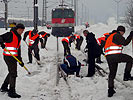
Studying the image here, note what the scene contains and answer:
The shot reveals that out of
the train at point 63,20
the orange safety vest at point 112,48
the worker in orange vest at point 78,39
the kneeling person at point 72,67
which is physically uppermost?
the train at point 63,20

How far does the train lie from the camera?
25.2m

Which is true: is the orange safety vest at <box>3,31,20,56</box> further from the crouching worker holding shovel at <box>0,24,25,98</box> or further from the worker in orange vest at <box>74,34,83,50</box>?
the worker in orange vest at <box>74,34,83,50</box>

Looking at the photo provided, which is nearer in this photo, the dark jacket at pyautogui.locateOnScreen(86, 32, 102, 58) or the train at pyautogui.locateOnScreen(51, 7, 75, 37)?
the dark jacket at pyautogui.locateOnScreen(86, 32, 102, 58)

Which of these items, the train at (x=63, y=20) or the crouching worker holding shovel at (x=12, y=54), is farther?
the train at (x=63, y=20)

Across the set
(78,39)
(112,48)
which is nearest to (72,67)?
(112,48)

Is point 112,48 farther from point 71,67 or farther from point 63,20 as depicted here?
point 63,20

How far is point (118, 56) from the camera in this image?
568cm

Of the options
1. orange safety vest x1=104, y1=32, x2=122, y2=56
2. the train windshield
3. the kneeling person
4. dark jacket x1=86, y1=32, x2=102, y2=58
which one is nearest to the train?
the train windshield

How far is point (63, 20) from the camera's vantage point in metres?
25.2

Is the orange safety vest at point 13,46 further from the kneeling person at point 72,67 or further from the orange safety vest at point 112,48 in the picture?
the kneeling person at point 72,67

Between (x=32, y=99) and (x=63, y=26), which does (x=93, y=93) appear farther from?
(x=63, y=26)

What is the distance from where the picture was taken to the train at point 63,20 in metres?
25.2

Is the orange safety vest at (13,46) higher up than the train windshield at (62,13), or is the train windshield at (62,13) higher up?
the train windshield at (62,13)

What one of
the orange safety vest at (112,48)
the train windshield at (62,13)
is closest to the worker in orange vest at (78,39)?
the orange safety vest at (112,48)
